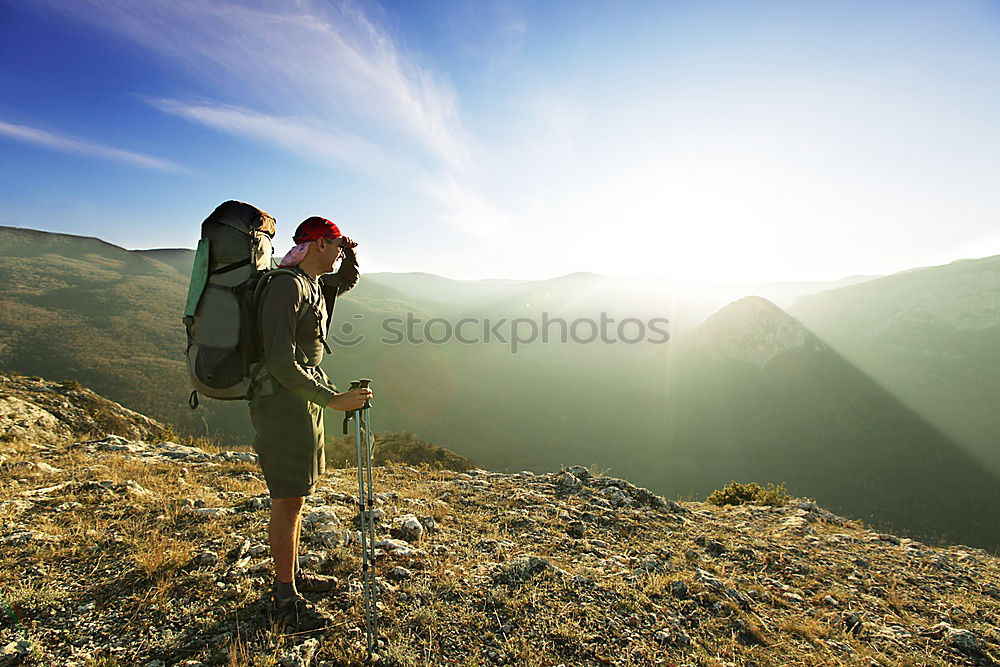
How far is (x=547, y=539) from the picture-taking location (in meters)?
5.84

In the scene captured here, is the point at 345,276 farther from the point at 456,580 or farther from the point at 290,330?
the point at 456,580

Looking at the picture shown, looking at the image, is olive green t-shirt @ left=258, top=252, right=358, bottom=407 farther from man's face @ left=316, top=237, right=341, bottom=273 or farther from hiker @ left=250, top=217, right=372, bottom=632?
man's face @ left=316, top=237, right=341, bottom=273

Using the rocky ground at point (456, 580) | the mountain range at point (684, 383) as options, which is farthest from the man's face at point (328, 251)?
Result: the mountain range at point (684, 383)

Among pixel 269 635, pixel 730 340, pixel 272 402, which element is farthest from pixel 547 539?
pixel 730 340

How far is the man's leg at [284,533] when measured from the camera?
296 cm

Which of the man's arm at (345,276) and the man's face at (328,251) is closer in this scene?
the man's face at (328,251)

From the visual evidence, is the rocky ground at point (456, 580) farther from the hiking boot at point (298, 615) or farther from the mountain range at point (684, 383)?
the mountain range at point (684, 383)

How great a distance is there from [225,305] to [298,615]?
2.46 meters

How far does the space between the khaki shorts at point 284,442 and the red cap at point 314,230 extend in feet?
3.90

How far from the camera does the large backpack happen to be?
2701 millimetres

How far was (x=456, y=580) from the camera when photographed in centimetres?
413

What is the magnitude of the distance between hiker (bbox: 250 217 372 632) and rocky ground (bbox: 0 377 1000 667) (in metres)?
0.48

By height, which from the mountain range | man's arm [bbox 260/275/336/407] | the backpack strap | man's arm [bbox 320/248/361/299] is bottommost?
the mountain range

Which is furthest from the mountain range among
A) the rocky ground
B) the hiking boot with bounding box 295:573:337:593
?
the hiking boot with bounding box 295:573:337:593
